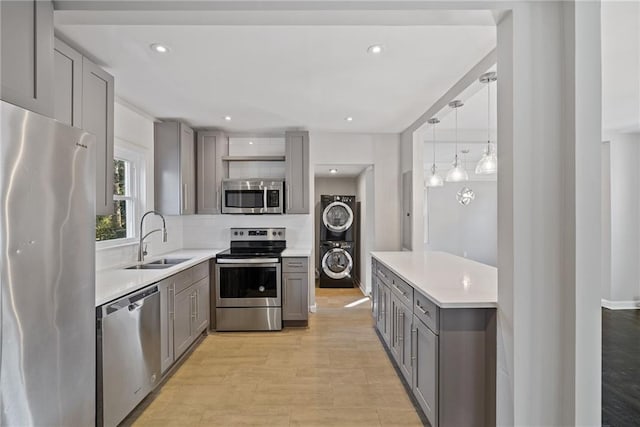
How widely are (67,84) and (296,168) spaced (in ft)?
8.92

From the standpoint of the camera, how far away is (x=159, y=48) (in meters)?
2.31

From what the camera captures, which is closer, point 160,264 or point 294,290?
point 160,264

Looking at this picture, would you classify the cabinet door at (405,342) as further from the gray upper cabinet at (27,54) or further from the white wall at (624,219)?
the white wall at (624,219)

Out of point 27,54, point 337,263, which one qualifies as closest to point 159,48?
point 27,54

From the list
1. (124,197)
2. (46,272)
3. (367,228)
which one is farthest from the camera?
(367,228)

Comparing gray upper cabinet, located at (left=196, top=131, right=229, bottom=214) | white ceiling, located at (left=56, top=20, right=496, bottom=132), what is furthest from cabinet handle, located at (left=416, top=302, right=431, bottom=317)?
gray upper cabinet, located at (left=196, top=131, right=229, bottom=214)

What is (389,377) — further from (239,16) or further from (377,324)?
(239,16)

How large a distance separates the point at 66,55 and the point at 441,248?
759cm

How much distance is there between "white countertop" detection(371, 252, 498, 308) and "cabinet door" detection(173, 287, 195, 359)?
1894 millimetres

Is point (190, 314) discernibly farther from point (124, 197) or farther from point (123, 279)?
point (124, 197)

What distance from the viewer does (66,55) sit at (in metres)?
2.09

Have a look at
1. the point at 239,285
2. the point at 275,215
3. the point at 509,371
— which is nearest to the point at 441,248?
the point at 275,215

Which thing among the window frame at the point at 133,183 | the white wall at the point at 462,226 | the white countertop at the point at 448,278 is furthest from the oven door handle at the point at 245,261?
the white wall at the point at 462,226

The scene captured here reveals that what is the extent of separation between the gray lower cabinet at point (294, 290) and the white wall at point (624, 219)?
4.28 metres
